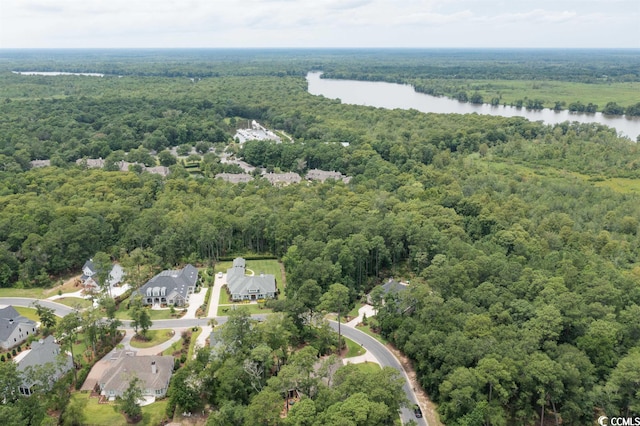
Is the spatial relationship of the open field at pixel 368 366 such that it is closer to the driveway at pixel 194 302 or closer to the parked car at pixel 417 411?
the parked car at pixel 417 411

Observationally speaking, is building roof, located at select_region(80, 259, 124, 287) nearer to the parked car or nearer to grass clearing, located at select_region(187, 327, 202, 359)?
grass clearing, located at select_region(187, 327, 202, 359)


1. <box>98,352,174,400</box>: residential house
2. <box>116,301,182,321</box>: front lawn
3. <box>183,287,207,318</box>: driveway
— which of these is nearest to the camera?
<box>98,352,174,400</box>: residential house

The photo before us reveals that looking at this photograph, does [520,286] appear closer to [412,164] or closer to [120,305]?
[120,305]

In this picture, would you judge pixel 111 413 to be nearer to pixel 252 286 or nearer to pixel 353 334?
pixel 252 286

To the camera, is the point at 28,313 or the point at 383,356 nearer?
the point at 383,356

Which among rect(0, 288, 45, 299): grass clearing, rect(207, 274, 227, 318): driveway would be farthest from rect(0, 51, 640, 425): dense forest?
rect(207, 274, 227, 318): driveway

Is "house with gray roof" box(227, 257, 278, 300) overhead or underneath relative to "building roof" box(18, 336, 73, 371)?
underneath

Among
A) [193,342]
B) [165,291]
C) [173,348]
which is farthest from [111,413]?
[165,291]
